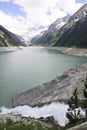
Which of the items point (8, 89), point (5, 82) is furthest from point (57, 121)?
point (5, 82)

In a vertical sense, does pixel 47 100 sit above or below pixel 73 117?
below


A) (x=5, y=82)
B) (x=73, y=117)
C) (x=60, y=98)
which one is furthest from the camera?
(x=5, y=82)

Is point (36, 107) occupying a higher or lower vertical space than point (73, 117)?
lower

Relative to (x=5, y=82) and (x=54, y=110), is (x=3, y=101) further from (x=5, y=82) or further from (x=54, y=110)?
(x=5, y=82)

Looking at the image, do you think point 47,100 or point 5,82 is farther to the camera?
point 5,82

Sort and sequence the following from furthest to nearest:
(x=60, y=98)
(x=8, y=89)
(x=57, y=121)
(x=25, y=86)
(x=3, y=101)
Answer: (x=25, y=86) → (x=8, y=89) → (x=3, y=101) → (x=60, y=98) → (x=57, y=121)

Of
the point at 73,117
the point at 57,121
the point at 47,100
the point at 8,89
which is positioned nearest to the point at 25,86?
the point at 8,89

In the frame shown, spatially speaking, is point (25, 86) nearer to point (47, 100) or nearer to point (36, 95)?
point (36, 95)

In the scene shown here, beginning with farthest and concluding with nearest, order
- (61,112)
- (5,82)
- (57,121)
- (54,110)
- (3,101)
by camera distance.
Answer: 1. (5,82)
2. (3,101)
3. (54,110)
4. (61,112)
5. (57,121)

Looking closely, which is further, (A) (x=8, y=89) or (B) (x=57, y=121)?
(A) (x=8, y=89)
